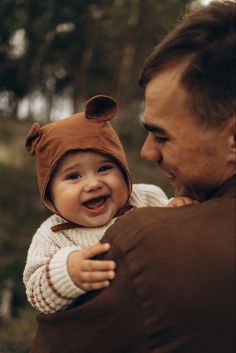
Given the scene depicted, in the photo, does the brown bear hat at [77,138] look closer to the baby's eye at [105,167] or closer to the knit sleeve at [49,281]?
the baby's eye at [105,167]

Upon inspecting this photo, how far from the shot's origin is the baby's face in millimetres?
2242

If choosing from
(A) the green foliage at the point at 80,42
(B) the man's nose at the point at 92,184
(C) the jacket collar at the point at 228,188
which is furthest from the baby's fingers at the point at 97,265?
(A) the green foliage at the point at 80,42

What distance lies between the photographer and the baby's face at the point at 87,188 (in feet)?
7.36

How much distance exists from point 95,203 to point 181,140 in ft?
2.82

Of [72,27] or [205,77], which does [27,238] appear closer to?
[205,77]

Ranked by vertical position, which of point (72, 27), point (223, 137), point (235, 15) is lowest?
point (72, 27)

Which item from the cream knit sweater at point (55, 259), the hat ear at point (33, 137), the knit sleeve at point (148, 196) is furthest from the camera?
the knit sleeve at point (148, 196)

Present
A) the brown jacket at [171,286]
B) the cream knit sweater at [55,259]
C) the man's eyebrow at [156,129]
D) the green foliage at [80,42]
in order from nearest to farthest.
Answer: the brown jacket at [171,286] → the man's eyebrow at [156,129] → the cream knit sweater at [55,259] → the green foliage at [80,42]

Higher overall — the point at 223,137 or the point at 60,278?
the point at 223,137

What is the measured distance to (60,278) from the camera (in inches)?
64.4

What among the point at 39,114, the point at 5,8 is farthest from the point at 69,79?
the point at 5,8

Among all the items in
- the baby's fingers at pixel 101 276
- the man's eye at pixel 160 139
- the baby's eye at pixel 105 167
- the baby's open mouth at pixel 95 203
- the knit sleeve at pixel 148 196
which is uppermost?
the man's eye at pixel 160 139

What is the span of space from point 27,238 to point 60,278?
9109 mm

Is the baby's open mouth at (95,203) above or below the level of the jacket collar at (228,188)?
below
